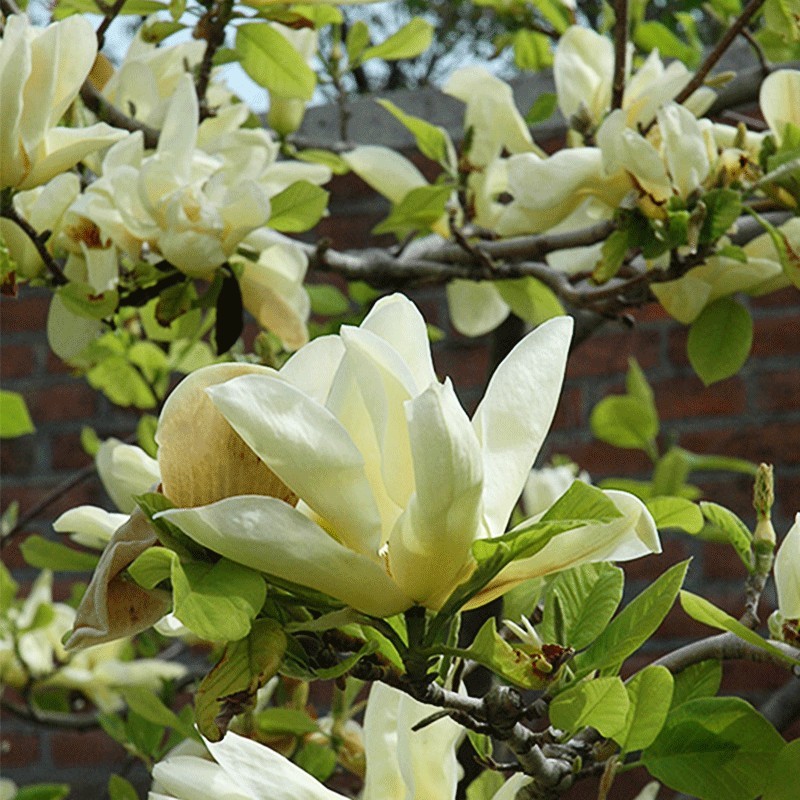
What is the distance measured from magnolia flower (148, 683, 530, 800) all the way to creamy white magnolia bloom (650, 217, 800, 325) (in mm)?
389

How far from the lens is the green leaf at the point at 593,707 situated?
427 mm

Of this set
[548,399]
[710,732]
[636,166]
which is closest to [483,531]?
[548,399]

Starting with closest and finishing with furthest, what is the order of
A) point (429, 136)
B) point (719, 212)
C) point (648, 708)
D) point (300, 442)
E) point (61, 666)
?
point (300, 442) < point (648, 708) < point (719, 212) < point (429, 136) < point (61, 666)

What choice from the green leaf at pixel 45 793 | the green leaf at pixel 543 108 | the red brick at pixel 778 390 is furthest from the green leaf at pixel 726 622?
the red brick at pixel 778 390

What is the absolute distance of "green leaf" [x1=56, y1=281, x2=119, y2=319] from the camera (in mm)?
739

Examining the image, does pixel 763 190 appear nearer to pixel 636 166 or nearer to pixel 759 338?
pixel 636 166

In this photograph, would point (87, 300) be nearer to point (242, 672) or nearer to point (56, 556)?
point (56, 556)

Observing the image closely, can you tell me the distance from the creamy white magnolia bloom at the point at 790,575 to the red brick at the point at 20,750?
4.52 feet

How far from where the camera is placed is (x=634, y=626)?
0.44 m

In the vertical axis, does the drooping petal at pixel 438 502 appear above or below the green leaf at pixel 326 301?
above

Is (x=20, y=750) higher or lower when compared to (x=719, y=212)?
lower

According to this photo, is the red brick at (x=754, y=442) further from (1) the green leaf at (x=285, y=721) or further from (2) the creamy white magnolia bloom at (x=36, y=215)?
(2) the creamy white magnolia bloom at (x=36, y=215)

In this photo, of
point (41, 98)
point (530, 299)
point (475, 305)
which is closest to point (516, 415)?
point (41, 98)

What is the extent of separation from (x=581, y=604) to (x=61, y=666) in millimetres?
909
